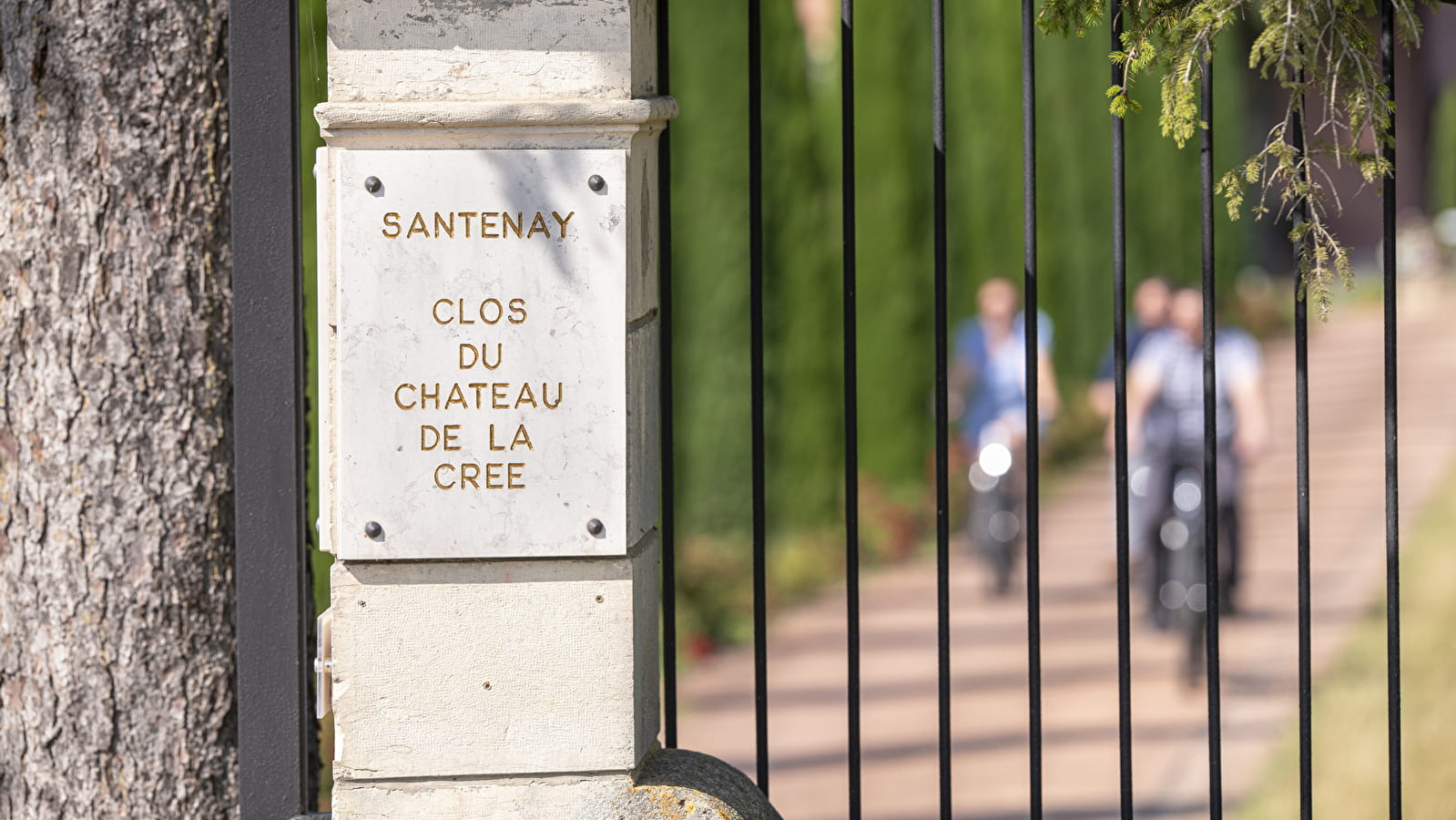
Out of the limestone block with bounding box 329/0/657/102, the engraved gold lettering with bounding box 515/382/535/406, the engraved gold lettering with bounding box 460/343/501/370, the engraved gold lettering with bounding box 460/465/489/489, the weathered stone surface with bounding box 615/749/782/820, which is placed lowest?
the weathered stone surface with bounding box 615/749/782/820

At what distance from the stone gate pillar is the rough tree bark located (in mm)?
471

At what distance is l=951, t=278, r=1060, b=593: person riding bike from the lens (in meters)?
9.05

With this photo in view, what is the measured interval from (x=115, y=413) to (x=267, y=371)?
13.8 inches

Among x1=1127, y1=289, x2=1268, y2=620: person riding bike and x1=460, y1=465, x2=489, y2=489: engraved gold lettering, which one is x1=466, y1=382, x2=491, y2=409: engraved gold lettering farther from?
x1=1127, y1=289, x2=1268, y2=620: person riding bike

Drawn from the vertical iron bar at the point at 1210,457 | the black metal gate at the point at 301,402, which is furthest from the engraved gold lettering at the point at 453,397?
the vertical iron bar at the point at 1210,457

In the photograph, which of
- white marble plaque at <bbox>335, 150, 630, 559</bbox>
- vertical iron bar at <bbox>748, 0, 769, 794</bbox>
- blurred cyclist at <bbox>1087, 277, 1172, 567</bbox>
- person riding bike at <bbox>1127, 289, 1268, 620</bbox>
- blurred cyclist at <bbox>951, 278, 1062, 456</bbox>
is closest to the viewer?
white marble plaque at <bbox>335, 150, 630, 559</bbox>

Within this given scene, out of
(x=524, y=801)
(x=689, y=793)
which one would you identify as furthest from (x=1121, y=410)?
(x=524, y=801)

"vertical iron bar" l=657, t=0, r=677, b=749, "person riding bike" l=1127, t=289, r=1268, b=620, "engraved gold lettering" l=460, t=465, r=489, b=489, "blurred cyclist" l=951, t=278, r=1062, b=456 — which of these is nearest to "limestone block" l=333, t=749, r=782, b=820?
"vertical iron bar" l=657, t=0, r=677, b=749

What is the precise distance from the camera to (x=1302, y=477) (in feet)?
9.64

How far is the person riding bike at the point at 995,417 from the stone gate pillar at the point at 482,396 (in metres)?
6.27

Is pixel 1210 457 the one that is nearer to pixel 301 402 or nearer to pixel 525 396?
pixel 525 396

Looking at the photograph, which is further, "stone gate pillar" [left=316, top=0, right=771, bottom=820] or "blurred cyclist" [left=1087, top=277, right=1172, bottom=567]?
"blurred cyclist" [left=1087, top=277, right=1172, bottom=567]

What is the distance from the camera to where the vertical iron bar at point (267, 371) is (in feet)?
9.23

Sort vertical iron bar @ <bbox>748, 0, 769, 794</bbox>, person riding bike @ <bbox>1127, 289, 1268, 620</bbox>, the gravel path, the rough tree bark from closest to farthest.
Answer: vertical iron bar @ <bbox>748, 0, 769, 794</bbox> → the rough tree bark → the gravel path → person riding bike @ <bbox>1127, 289, 1268, 620</bbox>
